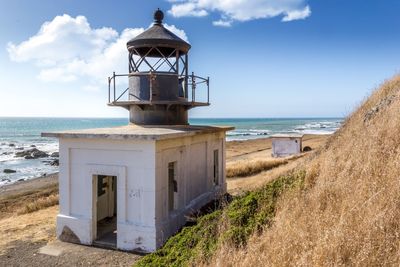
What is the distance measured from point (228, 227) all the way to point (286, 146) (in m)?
24.1

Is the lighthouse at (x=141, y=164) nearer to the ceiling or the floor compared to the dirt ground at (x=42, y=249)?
nearer to the ceiling

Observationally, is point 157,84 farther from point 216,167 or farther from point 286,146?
point 286,146

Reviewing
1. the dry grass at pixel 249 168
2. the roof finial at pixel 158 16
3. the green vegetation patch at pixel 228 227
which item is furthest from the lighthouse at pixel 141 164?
the dry grass at pixel 249 168

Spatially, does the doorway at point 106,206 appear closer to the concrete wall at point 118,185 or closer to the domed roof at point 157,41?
the concrete wall at point 118,185

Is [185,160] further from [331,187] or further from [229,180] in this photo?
[229,180]

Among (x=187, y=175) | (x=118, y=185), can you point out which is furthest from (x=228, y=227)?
(x=187, y=175)

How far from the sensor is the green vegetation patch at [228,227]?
219 inches

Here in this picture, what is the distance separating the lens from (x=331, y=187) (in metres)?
5.57

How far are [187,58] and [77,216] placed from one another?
6313 millimetres

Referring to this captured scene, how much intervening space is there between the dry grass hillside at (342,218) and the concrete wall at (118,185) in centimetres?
394

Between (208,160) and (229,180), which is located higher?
(208,160)

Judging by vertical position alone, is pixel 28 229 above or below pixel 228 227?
below

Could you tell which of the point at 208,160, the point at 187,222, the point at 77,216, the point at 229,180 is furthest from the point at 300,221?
the point at 229,180

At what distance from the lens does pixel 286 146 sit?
29125mm
